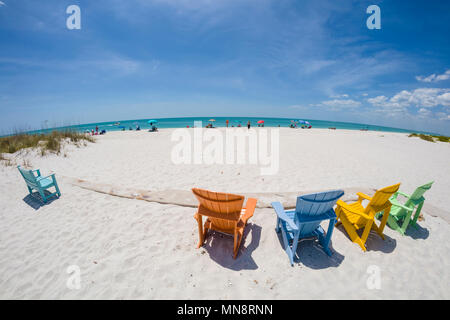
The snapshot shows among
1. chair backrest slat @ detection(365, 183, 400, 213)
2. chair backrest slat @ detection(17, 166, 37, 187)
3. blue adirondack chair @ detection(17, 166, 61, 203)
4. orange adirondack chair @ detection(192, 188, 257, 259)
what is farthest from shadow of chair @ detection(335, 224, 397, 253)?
chair backrest slat @ detection(17, 166, 37, 187)

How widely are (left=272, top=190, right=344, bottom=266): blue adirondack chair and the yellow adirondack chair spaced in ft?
2.21

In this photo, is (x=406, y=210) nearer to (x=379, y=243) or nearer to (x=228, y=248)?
(x=379, y=243)

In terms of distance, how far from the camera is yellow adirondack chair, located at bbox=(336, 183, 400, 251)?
2.83 m

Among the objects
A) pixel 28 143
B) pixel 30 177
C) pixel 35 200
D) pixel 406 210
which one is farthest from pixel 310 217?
pixel 28 143

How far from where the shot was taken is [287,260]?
2.75 m

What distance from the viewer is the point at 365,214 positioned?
2.93 metres

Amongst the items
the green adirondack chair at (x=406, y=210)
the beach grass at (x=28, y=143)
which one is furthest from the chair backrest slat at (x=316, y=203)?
the beach grass at (x=28, y=143)

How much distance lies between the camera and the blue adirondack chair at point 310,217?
248 centimetres

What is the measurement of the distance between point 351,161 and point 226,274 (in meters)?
8.67

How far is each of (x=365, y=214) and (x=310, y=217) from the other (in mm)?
1146

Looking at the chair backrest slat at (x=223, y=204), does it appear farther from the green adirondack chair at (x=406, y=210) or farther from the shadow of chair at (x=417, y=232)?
the shadow of chair at (x=417, y=232)

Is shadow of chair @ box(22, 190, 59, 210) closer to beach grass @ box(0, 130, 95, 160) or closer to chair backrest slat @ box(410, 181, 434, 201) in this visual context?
beach grass @ box(0, 130, 95, 160)
